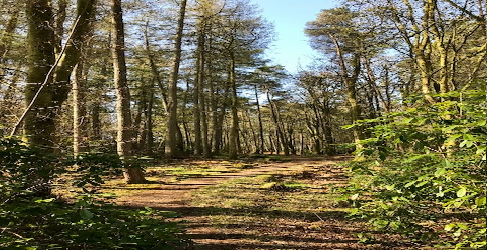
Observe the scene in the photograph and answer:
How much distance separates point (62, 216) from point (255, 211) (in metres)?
4.89

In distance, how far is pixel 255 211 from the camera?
674cm

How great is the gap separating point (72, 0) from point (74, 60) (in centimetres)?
351

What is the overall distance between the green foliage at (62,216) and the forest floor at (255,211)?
0.46m

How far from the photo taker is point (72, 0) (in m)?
7.67

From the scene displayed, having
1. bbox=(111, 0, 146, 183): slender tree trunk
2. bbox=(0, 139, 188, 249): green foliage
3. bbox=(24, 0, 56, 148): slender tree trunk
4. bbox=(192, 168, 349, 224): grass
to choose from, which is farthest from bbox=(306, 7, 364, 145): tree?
bbox=(0, 139, 188, 249): green foliage

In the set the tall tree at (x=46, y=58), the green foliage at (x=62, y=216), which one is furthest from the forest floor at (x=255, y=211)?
the tall tree at (x=46, y=58)

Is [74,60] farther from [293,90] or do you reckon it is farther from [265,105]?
[265,105]

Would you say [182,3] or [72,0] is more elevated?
[182,3]

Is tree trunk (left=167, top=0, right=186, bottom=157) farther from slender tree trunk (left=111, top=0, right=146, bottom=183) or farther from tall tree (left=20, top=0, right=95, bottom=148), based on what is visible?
tall tree (left=20, top=0, right=95, bottom=148)

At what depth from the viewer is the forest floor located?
4.91m

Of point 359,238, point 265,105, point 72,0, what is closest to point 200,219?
point 359,238

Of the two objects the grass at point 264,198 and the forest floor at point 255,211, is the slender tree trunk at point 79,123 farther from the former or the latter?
the grass at point 264,198

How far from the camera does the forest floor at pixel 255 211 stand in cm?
491

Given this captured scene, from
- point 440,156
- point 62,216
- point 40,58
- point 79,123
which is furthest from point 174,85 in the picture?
point 440,156
